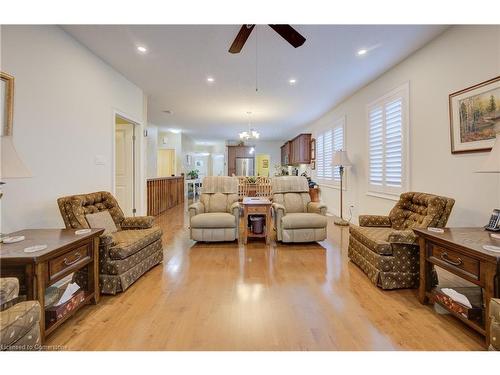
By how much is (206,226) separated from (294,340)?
246 centimetres

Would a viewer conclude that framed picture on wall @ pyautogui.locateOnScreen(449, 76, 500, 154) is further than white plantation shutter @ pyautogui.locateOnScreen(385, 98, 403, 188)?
No

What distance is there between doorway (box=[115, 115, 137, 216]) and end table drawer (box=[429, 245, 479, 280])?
4.72 metres

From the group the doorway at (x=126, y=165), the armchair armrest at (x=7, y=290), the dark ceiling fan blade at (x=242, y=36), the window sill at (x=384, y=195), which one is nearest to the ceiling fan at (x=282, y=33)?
the dark ceiling fan blade at (x=242, y=36)

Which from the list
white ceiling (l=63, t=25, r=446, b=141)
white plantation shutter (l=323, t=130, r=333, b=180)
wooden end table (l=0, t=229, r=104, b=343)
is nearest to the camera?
wooden end table (l=0, t=229, r=104, b=343)

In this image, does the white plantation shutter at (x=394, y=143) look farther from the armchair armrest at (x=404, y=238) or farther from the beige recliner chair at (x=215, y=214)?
the beige recliner chair at (x=215, y=214)

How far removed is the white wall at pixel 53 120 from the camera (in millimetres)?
2260

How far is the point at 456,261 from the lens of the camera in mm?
1801

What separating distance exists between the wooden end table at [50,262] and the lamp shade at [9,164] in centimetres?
50

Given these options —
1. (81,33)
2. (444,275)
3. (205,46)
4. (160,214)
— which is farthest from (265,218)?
(160,214)

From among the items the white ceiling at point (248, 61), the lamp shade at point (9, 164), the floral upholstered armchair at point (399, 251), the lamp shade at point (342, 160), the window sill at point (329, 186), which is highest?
the white ceiling at point (248, 61)

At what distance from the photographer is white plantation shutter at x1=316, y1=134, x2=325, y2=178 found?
7215mm

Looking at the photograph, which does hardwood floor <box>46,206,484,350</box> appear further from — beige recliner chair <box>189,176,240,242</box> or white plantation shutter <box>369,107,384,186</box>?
white plantation shutter <box>369,107,384,186</box>

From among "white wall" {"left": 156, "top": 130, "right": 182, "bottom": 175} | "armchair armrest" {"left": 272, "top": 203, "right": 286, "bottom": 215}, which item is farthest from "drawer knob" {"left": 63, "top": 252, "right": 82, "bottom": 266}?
"white wall" {"left": 156, "top": 130, "right": 182, "bottom": 175}

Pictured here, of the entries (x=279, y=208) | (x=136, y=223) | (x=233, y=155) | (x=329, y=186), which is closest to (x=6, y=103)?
(x=136, y=223)
